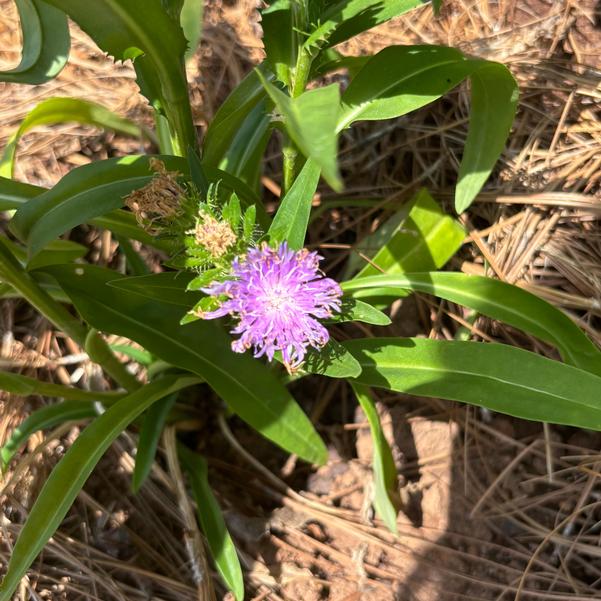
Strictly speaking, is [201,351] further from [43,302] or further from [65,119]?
[65,119]

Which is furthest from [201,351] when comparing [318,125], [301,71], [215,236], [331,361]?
[318,125]

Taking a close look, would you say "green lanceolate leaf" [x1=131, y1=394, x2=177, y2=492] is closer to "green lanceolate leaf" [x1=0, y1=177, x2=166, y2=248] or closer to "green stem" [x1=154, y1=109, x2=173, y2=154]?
"green lanceolate leaf" [x1=0, y1=177, x2=166, y2=248]

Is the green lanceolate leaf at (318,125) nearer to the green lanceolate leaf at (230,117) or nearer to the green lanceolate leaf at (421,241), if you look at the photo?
the green lanceolate leaf at (230,117)

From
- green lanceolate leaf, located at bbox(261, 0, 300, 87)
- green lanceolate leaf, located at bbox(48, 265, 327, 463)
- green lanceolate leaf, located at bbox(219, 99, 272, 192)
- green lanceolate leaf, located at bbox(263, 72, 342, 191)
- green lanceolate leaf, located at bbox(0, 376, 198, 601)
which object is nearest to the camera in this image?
green lanceolate leaf, located at bbox(263, 72, 342, 191)

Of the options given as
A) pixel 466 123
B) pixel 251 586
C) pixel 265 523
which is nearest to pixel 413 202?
pixel 466 123

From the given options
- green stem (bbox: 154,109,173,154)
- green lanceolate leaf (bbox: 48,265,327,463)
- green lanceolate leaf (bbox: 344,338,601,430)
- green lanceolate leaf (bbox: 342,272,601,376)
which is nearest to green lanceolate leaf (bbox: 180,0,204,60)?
green stem (bbox: 154,109,173,154)

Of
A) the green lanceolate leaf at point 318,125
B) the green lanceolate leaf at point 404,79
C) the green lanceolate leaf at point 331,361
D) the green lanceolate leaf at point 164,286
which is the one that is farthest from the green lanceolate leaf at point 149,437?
the green lanceolate leaf at point 318,125
